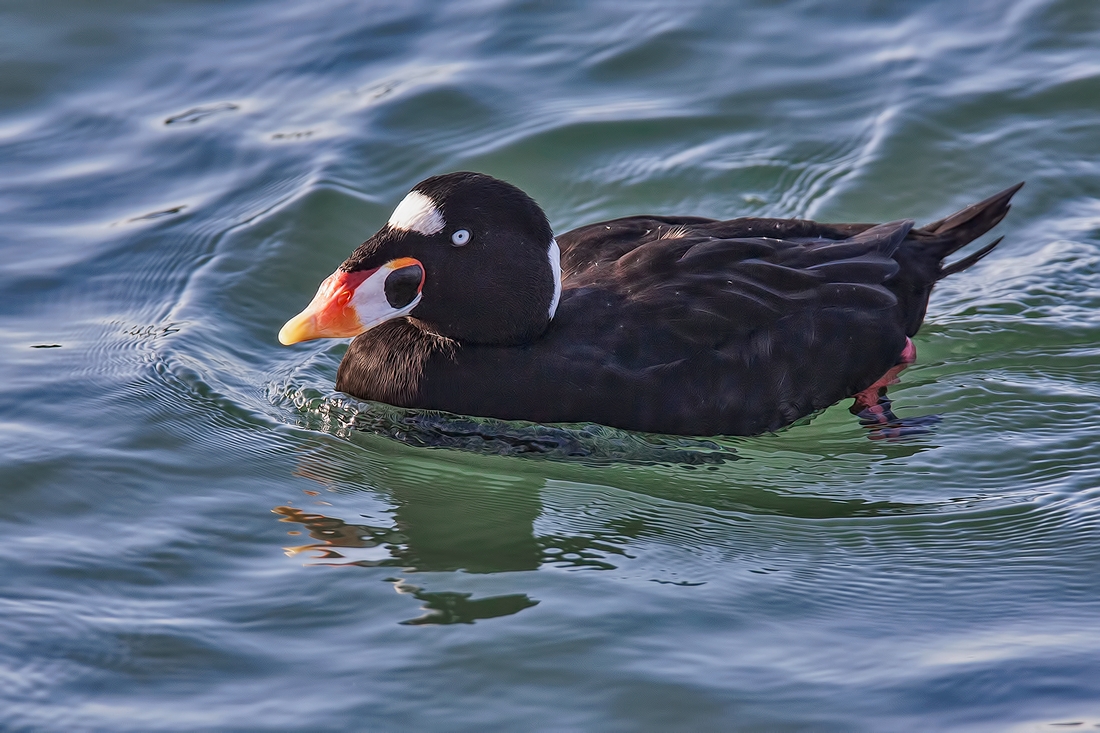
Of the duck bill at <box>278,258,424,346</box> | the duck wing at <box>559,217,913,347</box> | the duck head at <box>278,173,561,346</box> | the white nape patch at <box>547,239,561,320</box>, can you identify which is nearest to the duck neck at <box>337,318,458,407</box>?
the duck head at <box>278,173,561,346</box>

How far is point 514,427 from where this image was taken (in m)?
5.44

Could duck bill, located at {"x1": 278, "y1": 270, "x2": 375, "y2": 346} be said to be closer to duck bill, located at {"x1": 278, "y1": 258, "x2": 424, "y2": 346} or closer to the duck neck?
duck bill, located at {"x1": 278, "y1": 258, "x2": 424, "y2": 346}

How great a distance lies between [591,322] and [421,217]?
0.81m

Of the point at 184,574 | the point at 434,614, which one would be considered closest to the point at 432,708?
the point at 434,614

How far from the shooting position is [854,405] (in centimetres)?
590

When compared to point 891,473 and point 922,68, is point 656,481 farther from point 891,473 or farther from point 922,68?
point 922,68

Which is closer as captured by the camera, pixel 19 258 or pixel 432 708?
pixel 432 708

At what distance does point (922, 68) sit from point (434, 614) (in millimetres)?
5916

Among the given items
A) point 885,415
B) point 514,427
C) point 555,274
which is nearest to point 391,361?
point 514,427

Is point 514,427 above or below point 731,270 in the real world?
below

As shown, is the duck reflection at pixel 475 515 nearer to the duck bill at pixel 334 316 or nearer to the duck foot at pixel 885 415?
the duck bill at pixel 334 316

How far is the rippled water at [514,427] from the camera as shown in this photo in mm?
4047

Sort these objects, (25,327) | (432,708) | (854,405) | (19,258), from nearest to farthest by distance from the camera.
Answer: (432,708) → (854,405) → (25,327) → (19,258)

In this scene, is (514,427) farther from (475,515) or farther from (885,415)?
(885,415)
